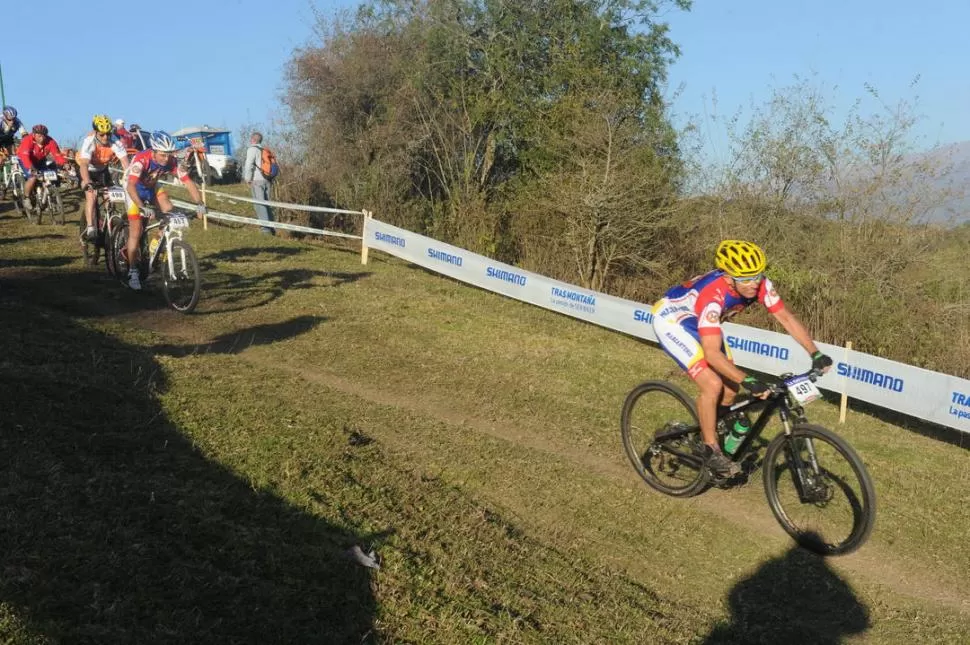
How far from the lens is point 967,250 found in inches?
546

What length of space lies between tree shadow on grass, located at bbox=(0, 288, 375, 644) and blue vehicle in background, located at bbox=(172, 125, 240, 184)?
935 inches

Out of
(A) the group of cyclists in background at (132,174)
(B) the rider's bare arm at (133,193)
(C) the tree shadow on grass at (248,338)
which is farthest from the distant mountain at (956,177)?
(B) the rider's bare arm at (133,193)

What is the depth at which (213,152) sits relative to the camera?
131 feet

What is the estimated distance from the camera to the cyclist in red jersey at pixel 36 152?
1681 cm

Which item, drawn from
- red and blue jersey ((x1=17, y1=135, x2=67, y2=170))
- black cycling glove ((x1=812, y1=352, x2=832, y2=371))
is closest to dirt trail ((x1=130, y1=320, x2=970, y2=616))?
black cycling glove ((x1=812, y1=352, x2=832, y2=371))

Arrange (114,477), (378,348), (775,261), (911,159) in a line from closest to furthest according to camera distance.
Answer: (114,477) < (378,348) < (911,159) < (775,261)

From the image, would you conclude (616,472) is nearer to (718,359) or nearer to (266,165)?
(718,359)

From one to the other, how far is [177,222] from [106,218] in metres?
2.75

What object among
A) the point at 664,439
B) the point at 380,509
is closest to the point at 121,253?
the point at 380,509

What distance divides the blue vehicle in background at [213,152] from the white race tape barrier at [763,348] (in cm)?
1630

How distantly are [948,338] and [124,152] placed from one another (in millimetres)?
13257

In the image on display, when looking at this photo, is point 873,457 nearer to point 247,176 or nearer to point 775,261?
point 775,261

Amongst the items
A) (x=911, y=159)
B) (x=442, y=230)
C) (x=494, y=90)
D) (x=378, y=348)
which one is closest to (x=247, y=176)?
(x=442, y=230)

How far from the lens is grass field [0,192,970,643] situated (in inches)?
156
